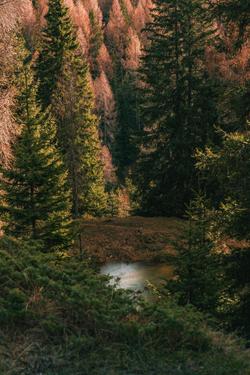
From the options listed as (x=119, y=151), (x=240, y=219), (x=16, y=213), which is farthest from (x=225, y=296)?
(x=119, y=151)

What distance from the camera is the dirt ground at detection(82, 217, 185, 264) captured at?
2531 centimetres

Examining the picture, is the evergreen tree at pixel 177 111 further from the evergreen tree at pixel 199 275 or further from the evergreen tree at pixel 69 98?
the evergreen tree at pixel 199 275

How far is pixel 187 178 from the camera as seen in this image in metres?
30.5

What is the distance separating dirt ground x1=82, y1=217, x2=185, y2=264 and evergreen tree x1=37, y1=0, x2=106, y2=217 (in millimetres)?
2449

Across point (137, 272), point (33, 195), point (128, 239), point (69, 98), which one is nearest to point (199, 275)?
point (33, 195)

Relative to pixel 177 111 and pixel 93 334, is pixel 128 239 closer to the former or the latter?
pixel 177 111

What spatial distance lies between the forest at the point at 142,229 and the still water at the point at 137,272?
0.09m

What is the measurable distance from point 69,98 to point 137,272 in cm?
1062

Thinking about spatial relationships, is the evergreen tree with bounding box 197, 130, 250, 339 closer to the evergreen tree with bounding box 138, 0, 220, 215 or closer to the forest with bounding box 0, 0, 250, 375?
the forest with bounding box 0, 0, 250, 375

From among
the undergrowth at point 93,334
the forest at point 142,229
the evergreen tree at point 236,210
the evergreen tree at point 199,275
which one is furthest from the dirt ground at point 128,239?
the undergrowth at point 93,334

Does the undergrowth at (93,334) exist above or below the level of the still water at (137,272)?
above

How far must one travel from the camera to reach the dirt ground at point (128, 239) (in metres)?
25.3

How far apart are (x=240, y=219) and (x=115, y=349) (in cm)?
496

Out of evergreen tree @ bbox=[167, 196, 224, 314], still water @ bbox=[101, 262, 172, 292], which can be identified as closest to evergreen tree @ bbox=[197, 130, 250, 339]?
evergreen tree @ bbox=[167, 196, 224, 314]
